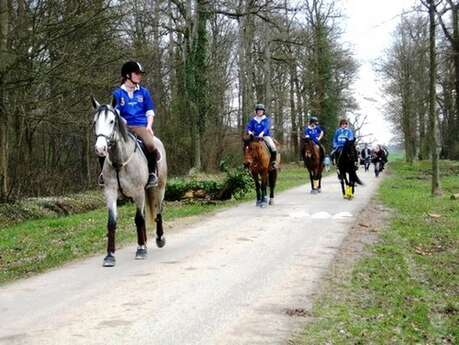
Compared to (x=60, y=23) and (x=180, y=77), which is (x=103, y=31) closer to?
(x=60, y=23)

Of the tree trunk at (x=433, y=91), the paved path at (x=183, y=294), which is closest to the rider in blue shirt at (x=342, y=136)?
the tree trunk at (x=433, y=91)

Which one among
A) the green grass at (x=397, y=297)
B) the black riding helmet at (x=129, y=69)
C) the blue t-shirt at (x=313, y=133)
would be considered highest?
the black riding helmet at (x=129, y=69)

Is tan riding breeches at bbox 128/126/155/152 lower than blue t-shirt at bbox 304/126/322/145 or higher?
lower

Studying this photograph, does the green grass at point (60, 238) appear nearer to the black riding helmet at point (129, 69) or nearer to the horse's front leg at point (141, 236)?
the horse's front leg at point (141, 236)

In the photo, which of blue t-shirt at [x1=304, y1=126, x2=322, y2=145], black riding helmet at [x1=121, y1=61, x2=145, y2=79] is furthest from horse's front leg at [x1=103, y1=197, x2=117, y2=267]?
blue t-shirt at [x1=304, y1=126, x2=322, y2=145]

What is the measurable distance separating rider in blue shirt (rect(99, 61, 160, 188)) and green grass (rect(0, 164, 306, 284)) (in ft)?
6.64

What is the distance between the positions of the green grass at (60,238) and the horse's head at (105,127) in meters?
2.24

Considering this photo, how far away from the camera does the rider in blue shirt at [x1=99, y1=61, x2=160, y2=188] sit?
9.56 m

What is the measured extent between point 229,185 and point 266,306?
13155 millimetres

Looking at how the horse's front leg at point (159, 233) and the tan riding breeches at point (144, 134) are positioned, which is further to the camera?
the horse's front leg at point (159, 233)

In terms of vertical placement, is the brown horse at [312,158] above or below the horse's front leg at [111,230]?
above

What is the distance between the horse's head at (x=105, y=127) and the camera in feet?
26.6

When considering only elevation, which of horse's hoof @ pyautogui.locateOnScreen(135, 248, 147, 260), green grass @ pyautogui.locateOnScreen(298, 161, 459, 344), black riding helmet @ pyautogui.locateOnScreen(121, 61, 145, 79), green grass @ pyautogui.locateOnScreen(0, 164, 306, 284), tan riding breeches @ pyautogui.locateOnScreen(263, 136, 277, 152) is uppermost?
black riding helmet @ pyautogui.locateOnScreen(121, 61, 145, 79)

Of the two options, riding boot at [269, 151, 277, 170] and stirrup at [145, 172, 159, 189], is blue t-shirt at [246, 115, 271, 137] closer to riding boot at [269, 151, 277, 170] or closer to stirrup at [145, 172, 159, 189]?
riding boot at [269, 151, 277, 170]
